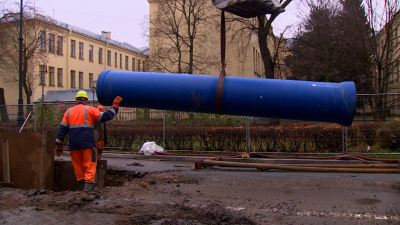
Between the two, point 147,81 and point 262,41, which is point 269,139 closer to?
point 147,81

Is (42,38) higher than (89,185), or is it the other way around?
(42,38)

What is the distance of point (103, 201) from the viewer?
484cm

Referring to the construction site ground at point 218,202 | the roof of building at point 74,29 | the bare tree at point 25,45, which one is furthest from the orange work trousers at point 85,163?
the bare tree at point 25,45

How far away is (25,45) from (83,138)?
3462 cm

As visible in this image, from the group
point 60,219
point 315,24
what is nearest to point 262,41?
point 315,24

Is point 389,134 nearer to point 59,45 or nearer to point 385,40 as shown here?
point 385,40

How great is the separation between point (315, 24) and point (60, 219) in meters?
26.8

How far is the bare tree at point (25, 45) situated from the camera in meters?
33.7

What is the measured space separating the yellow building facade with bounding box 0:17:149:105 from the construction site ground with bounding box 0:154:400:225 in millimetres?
33780

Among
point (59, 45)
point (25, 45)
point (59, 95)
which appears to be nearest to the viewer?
point (25, 45)

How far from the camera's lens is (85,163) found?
5488 millimetres

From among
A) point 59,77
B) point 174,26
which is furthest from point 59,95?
point 174,26

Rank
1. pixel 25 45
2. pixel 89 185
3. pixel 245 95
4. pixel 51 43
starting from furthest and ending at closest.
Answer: pixel 51 43
pixel 25 45
pixel 89 185
pixel 245 95

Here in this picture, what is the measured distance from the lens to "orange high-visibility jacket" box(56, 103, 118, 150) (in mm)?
5422
